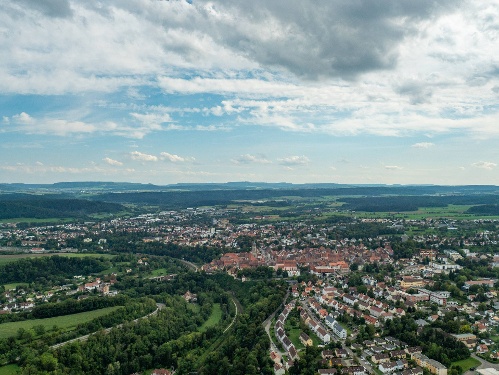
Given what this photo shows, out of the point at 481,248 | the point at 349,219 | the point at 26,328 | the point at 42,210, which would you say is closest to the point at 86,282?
the point at 26,328

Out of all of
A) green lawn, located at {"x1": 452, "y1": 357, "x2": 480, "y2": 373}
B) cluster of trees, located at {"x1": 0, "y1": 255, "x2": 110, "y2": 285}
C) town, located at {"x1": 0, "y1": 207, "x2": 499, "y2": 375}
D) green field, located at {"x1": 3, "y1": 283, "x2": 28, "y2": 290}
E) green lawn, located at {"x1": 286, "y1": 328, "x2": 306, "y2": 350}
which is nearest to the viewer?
green lawn, located at {"x1": 452, "y1": 357, "x2": 480, "y2": 373}

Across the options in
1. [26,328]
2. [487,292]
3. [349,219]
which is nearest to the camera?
[26,328]

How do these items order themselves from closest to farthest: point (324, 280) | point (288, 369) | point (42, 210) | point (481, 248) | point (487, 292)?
point (288, 369)
point (487, 292)
point (324, 280)
point (481, 248)
point (42, 210)

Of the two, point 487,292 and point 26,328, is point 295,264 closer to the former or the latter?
point 487,292

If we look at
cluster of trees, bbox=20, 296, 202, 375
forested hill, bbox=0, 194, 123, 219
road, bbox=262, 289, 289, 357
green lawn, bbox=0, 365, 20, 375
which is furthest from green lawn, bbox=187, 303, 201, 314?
forested hill, bbox=0, 194, 123, 219

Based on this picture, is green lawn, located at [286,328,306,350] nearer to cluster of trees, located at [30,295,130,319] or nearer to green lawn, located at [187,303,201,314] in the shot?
green lawn, located at [187,303,201,314]

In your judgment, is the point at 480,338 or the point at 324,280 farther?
the point at 324,280

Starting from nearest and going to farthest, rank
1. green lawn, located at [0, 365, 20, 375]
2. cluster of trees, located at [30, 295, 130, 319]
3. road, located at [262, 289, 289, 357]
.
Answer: green lawn, located at [0, 365, 20, 375] → road, located at [262, 289, 289, 357] → cluster of trees, located at [30, 295, 130, 319]
